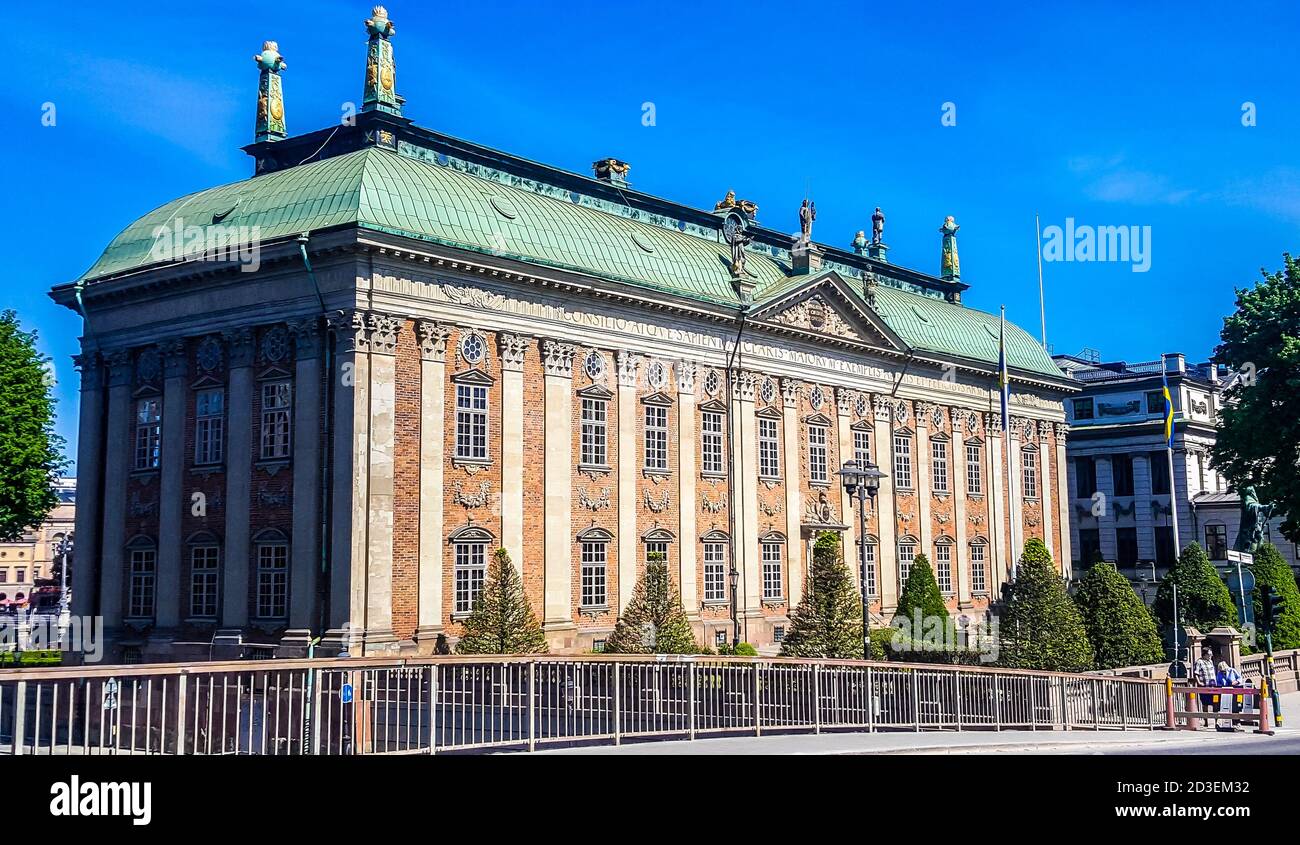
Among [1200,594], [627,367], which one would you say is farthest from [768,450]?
[1200,594]

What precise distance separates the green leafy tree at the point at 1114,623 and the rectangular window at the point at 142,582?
2832cm

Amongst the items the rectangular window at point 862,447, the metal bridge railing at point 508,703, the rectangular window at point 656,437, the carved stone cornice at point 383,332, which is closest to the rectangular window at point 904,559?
the rectangular window at point 862,447

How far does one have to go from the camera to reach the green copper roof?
34062 millimetres

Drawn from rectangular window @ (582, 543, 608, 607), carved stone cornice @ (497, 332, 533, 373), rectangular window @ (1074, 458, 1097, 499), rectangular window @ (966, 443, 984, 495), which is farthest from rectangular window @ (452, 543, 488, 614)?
rectangular window @ (1074, 458, 1097, 499)

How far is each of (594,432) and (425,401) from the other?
22.6ft

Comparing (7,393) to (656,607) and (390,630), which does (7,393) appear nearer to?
(390,630)

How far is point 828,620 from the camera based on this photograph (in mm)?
33562

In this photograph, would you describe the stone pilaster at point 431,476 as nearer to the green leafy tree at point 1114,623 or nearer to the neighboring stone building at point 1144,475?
the green leafy tree at point 1114,623

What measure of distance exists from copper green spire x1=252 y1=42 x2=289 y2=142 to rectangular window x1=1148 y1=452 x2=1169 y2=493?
182 ft

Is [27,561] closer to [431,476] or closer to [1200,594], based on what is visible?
[431,476]

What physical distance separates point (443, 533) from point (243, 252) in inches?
380

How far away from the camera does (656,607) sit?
35094 millimetres

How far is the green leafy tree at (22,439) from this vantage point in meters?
41.2
